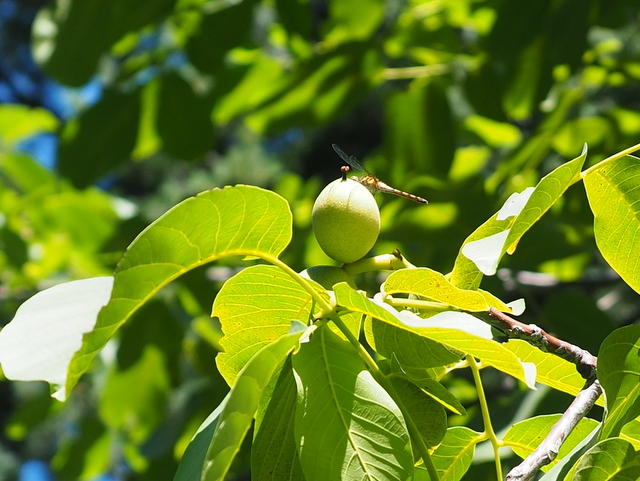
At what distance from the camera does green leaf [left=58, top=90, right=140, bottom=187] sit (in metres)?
2.60

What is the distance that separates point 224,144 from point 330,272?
10600 millimetres

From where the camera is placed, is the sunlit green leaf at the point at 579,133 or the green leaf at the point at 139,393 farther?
the green leaf at the point at 139,393

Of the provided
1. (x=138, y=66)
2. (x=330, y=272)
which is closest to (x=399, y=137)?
(x=138, y=66)

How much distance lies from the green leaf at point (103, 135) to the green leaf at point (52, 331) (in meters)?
1.91

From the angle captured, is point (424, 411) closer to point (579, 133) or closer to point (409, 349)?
point (409, 349)

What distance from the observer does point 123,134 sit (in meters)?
2.61

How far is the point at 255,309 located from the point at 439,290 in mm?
192

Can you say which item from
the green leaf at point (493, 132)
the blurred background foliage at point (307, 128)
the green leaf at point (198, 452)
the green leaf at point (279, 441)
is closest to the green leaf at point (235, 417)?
the green leaf at point (198, 452)

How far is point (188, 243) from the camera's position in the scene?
0.76 meters

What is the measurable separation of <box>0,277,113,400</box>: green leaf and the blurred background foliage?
1.49 metres

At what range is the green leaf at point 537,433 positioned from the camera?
98 cm

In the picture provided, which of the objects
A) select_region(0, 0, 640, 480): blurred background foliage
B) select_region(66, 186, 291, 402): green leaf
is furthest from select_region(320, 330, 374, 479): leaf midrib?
select_region(0, 0, 640, 480): blurred background foliage

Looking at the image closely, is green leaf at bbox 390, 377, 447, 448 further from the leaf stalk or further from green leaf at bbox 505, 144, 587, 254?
green leaf at bbox 505, 144, 587, 254

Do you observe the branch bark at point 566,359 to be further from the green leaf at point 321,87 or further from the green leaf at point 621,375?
the green leaf at point 321,87
